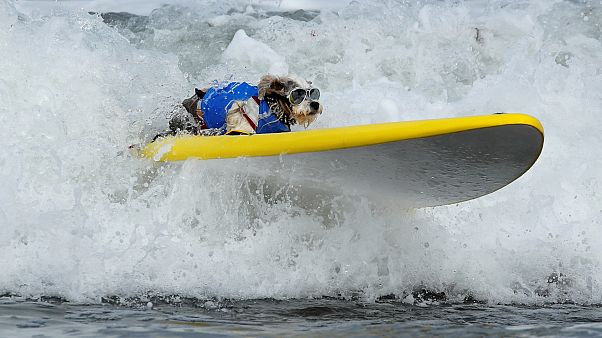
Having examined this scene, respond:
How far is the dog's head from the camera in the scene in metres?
5.10

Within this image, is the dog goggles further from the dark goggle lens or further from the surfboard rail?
the surfboard rail

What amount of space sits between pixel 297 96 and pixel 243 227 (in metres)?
0.81

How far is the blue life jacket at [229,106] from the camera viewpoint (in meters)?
5.23

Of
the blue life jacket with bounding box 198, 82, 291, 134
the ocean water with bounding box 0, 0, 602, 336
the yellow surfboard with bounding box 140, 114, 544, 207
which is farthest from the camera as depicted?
the blue life jacket with bounding box 198, 82, 291, 134

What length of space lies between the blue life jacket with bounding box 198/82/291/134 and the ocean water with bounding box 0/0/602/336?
1.45 ft

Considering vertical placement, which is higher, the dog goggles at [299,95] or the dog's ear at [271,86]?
the dog's ear at [271,86]

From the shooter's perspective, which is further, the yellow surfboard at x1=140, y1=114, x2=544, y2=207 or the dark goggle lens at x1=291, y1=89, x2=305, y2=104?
the dark goggle lens at x1=291, y1=89, x2=305, y2=104

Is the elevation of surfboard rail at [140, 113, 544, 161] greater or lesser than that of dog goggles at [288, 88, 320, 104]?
lesser

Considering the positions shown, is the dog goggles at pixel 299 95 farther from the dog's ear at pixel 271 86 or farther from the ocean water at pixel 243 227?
the ocean water at pixel 243 227

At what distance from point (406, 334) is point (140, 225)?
190 cm

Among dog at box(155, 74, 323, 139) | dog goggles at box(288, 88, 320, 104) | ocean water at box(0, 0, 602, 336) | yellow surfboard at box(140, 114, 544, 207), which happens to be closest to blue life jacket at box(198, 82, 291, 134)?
dog at box(155, 74, 323, 139)

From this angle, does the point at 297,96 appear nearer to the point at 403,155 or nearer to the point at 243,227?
the point at 243,227

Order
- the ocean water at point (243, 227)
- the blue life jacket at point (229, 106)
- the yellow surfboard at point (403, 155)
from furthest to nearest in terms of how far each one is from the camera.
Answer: the blue life jacket at point (229, 106), the yellow surfboard at point (403, 155), the ocean water at point (243, 227)

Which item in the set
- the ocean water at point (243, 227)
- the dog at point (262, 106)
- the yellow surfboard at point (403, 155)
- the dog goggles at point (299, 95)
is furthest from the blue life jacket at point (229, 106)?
the ocean water at point (243, 227)
